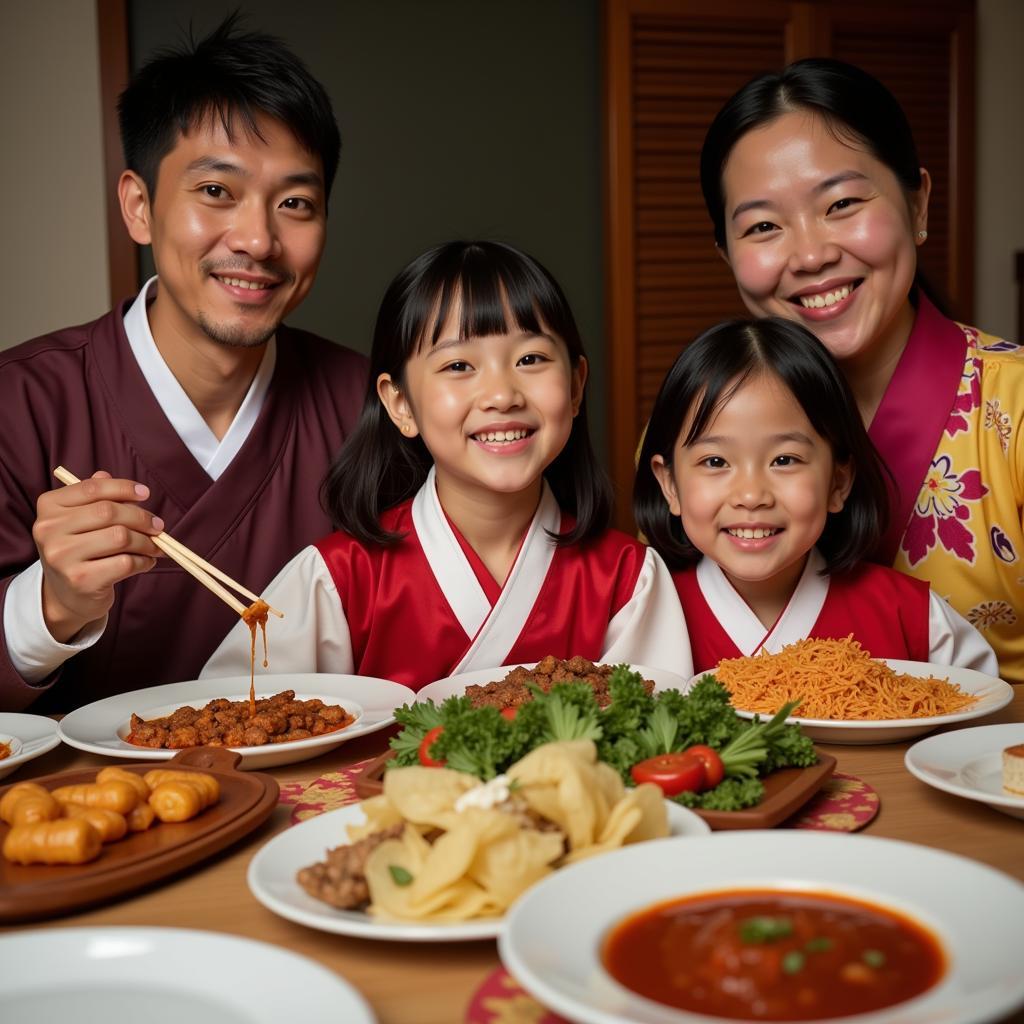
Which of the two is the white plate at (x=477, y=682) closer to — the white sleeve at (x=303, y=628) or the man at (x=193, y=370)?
the white sleeve at (x=303, y=628)

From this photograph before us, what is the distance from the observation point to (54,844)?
1106mm

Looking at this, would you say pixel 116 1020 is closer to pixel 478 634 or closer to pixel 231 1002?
pixel 231 1002

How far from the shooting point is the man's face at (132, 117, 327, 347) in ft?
7.70

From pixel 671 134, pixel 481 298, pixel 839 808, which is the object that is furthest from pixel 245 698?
pixel 671 134

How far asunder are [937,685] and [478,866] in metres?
0.94

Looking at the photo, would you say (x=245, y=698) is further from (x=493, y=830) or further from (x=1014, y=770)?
(x=1014, y=770)

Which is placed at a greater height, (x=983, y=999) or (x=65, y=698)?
(x=983, y=999)

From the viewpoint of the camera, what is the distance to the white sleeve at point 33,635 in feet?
6.08

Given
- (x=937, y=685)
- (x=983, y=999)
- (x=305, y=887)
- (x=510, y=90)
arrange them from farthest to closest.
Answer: (x=510, y=90) → (x=937, y=685) → (x=305, y=887) → (x=983, y=999)

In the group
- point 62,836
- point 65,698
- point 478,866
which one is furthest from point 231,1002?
point 65,698

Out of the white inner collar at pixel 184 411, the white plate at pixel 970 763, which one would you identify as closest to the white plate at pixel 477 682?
the white plate at pixel 970 763

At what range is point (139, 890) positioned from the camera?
1.13 meters

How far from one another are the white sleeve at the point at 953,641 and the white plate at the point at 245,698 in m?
1.05

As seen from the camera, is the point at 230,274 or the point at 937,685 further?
the point at 230,274
